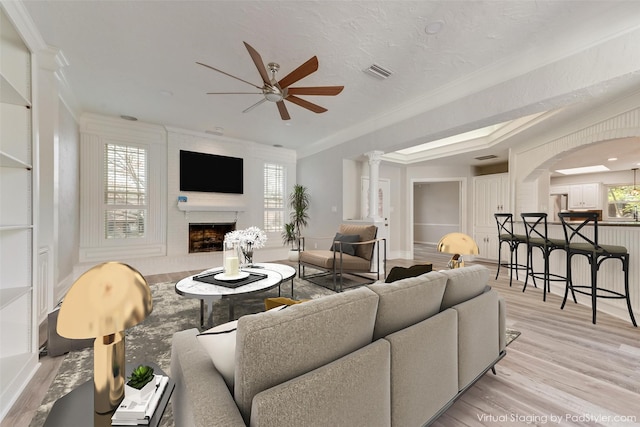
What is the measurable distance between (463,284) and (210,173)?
5396mm

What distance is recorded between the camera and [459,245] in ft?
6.66

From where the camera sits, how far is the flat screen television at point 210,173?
541 cm

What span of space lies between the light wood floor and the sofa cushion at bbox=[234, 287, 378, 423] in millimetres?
996

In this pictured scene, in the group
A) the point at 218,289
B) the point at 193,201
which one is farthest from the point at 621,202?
the point at 193,201

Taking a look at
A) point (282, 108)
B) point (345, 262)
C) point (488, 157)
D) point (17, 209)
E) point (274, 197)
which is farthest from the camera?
point (274, 197)

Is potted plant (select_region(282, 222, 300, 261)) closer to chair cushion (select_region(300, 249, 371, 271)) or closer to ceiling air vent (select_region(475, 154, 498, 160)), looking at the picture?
chair cushion (select_region(300, 249, 371, 271))

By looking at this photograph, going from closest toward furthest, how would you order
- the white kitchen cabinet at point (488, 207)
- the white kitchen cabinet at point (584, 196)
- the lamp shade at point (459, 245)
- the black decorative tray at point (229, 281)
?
1. the lamp shade at point (459, 245)
2. the black decorative tray at point (229, 281)
3. the white kitchen cabinet at point (488, 207)
4. the white kitchen cabinet at point (584, 196)

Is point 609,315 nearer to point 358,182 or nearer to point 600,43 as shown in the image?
point 600,43

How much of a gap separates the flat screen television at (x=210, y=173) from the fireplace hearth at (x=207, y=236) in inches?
30.0

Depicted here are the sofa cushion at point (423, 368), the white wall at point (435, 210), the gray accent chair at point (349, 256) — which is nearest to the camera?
the sofa cushion at point (423, 368)

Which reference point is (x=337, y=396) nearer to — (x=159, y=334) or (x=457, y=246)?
(x=457, y=246)

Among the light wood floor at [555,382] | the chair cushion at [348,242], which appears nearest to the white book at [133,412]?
the light wood floor at [555,382]

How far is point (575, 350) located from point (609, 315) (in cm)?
129

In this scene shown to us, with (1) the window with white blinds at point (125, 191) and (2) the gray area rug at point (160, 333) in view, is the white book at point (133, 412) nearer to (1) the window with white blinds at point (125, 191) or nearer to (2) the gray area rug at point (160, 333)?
(2) the gray area rug at point (160, 333)
